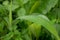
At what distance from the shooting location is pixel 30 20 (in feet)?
2.88

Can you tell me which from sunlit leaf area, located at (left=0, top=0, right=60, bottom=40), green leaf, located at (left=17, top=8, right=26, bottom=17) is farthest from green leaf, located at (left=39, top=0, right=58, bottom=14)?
green leaf, located at (left=17, top=8, right=26, bottom=17)

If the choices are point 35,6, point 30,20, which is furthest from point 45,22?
point 35,6

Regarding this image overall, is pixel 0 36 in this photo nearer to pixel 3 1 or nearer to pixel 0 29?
pixel 0 29

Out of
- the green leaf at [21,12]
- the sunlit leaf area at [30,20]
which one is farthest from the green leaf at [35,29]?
the green leaf at [21,12]

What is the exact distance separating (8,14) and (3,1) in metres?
0.14

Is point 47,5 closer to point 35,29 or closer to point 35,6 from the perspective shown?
point 35,6

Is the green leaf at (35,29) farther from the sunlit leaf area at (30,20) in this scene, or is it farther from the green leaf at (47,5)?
the green leaf at (47,5)

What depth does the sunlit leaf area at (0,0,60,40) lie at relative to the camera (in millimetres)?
891

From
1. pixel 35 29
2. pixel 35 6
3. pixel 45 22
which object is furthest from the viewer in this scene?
pixel 35 6

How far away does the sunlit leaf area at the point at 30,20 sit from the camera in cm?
89

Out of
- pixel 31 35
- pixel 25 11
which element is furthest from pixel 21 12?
pixel 31 35

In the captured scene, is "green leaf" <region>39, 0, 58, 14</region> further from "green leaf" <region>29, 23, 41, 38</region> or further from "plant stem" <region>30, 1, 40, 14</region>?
"green leaf" <region>29, 23, 41, 38</region>

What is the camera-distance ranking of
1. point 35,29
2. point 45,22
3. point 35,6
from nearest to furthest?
point 45,22
point 35,29
point 35,6

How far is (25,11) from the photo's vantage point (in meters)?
1.07
